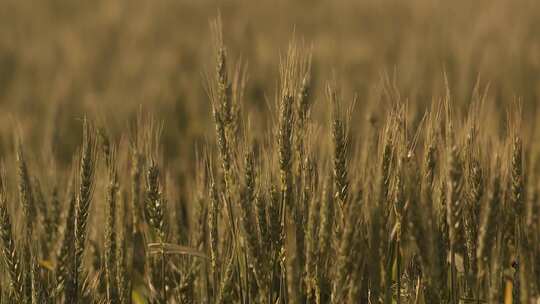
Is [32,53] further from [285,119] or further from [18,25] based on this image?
[285,119]

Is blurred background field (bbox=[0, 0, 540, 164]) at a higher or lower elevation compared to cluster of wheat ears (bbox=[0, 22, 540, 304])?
higher

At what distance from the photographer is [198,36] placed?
7.71 meters

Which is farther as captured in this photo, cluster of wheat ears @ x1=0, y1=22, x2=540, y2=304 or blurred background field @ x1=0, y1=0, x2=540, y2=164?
blurred background field @ x1=0, y1=0, x2=540, y2=164

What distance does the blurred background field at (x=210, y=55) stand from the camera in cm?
491

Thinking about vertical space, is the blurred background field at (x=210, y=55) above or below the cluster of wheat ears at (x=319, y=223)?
above

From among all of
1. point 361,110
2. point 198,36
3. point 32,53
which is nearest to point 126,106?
point 361,110

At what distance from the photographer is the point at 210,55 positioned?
6.21 m

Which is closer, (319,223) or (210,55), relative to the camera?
(319,223)

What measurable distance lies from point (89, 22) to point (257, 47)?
9.37 feet

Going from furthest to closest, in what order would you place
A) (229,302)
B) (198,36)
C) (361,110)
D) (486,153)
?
1. (198,36)
2. (361,110)
3. (486,153)
4. (229,302)

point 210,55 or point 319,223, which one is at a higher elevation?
point 210,55

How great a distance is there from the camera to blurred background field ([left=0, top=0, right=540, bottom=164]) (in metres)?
4.91

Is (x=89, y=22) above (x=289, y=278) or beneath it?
above

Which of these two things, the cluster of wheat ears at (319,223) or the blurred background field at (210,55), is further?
the blurred background field at (210,55)
